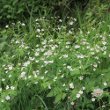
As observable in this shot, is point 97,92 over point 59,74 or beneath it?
beneath

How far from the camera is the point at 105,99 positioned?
122 inches

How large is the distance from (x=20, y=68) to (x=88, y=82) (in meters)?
0.71

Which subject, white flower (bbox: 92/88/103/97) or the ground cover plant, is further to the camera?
the ground cover plant

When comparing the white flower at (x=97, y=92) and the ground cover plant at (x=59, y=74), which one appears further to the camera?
the ground cover plant at (x=59, y=74)

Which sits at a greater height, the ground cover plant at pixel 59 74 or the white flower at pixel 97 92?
the ground cover plant at pixel 59 74

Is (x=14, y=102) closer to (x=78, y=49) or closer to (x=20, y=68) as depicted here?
(x=20, y=68)

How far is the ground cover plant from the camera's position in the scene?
9.89 feet

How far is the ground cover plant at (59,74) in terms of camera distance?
3016 mm

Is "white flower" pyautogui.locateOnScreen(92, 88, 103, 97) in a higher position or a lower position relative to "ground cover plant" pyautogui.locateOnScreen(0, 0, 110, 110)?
lower

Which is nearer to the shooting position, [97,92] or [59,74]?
[97,92]

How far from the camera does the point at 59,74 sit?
3.15 metres

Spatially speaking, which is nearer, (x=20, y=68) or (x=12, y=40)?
(x=20, y=68)

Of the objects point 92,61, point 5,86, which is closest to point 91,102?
point 92,61

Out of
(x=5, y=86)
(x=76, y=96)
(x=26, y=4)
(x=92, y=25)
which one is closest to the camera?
(x=76, y=96)
